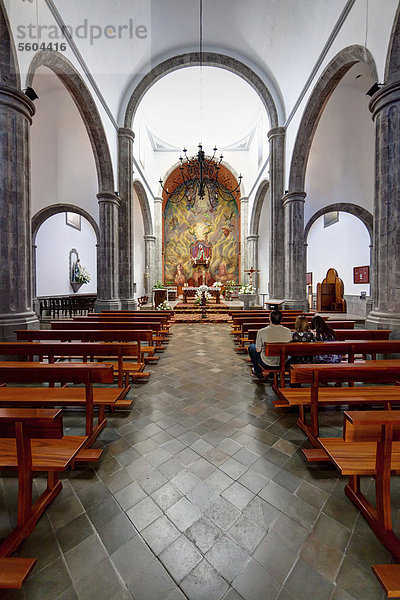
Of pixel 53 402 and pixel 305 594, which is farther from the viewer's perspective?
pixel 53 402

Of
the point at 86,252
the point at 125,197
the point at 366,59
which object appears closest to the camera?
A: the point at 366,59

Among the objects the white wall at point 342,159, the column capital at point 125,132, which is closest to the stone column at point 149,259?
the column capital at point 125,132

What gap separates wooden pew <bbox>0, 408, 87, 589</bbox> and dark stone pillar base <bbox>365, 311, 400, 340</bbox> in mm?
4434

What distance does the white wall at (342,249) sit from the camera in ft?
39.4

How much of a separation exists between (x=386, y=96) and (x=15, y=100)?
558cm

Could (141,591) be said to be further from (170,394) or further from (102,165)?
(102,165)

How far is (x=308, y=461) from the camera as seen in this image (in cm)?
226

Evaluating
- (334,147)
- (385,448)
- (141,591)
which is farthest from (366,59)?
(141,591)

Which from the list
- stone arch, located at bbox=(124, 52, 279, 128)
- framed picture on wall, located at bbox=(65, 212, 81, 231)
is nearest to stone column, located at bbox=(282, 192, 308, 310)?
stone arch, located at bbox=(124, 52, 279, 128)

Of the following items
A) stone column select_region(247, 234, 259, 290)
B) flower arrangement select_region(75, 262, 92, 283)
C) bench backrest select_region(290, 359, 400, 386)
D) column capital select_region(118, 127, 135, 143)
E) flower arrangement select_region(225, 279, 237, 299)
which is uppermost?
column capital select_region(118, 127, 135, 143)

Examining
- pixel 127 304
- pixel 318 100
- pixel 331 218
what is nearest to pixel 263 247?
pixel 331 218

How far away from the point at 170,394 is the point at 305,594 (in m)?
2.49

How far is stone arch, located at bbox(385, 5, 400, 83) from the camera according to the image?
4.18m

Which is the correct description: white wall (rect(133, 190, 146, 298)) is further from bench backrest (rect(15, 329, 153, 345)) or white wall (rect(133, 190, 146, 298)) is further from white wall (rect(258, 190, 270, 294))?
bench backrest (rect(15, 329, 153, 345))
